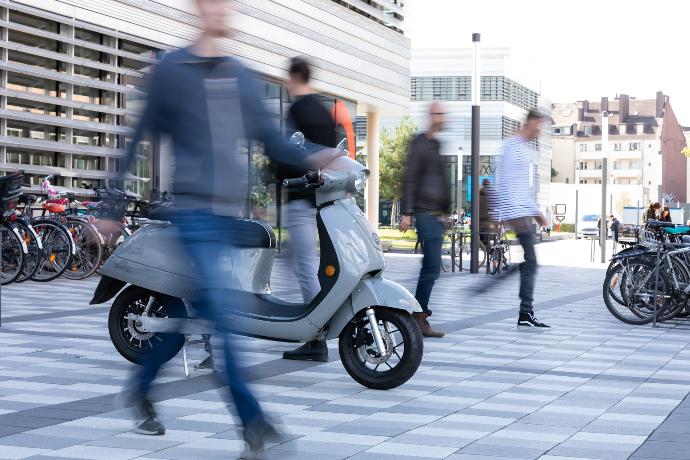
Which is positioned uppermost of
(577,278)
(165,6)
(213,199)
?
(165,6)

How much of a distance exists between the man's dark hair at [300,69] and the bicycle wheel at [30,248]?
23.9 feet

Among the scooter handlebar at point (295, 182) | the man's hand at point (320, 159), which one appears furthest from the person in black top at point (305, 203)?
the man's hand at point (320, 159)

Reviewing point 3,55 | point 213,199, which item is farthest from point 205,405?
point 3,55

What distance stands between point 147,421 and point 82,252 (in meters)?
A: 11.0

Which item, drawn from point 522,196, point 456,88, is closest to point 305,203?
point 522,196

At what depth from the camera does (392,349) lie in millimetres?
7328

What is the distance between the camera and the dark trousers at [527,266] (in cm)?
1127

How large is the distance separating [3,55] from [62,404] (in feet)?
41.4

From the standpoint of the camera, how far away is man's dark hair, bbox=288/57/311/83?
861 centimetres

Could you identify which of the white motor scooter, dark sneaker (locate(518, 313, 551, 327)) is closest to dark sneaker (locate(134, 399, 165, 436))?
the white motor scooter

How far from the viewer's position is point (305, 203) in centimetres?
832

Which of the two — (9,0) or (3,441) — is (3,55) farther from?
(3,441)

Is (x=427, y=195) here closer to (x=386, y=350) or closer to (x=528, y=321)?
(x=528, y=321)

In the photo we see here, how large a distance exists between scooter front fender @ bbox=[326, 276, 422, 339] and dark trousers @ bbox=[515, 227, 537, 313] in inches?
159
